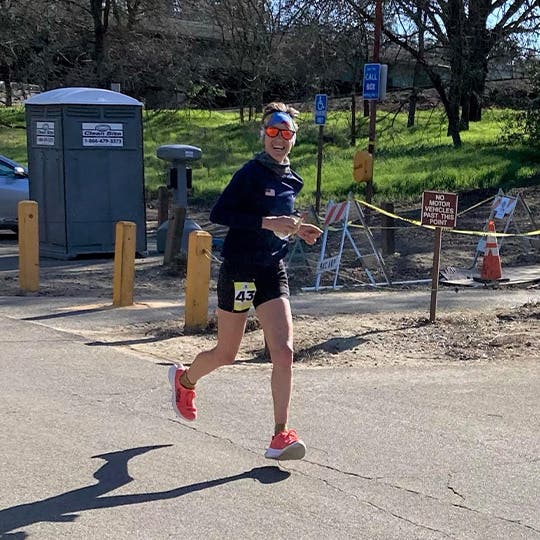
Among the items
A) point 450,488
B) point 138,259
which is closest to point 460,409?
point 450,488

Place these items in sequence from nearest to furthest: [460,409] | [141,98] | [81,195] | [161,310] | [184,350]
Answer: [460,409] → [184,350] → [161,310] → [81,195] → [141,98]

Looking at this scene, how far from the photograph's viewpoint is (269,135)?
506cm

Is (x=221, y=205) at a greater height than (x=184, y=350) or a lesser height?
greater

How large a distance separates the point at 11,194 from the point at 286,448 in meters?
11.8

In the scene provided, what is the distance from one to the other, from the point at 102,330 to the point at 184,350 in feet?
3.81

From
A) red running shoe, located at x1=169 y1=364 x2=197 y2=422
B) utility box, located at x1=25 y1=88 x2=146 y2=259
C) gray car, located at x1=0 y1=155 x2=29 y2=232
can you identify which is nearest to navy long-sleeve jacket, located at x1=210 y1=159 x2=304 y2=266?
red running shoe, located at x1=169 y1=364 x2=197 y2=422

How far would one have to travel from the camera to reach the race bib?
5.07 meters

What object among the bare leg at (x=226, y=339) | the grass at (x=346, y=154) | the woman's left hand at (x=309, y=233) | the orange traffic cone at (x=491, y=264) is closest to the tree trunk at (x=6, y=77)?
the grass at (x=346, y=154)

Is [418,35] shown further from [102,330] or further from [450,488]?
[450,488]

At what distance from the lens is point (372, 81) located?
15898mm

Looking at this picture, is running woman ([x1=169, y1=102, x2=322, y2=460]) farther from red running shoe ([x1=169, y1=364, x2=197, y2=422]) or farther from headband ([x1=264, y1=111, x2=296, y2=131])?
red running shoe ([x1=169, y1=364, x2=197, y2=422])

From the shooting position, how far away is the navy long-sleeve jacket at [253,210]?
16.4 feet

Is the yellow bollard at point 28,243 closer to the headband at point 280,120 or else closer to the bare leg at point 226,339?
the bare leg at point 226,339

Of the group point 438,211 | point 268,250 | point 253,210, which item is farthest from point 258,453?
point 438,211
